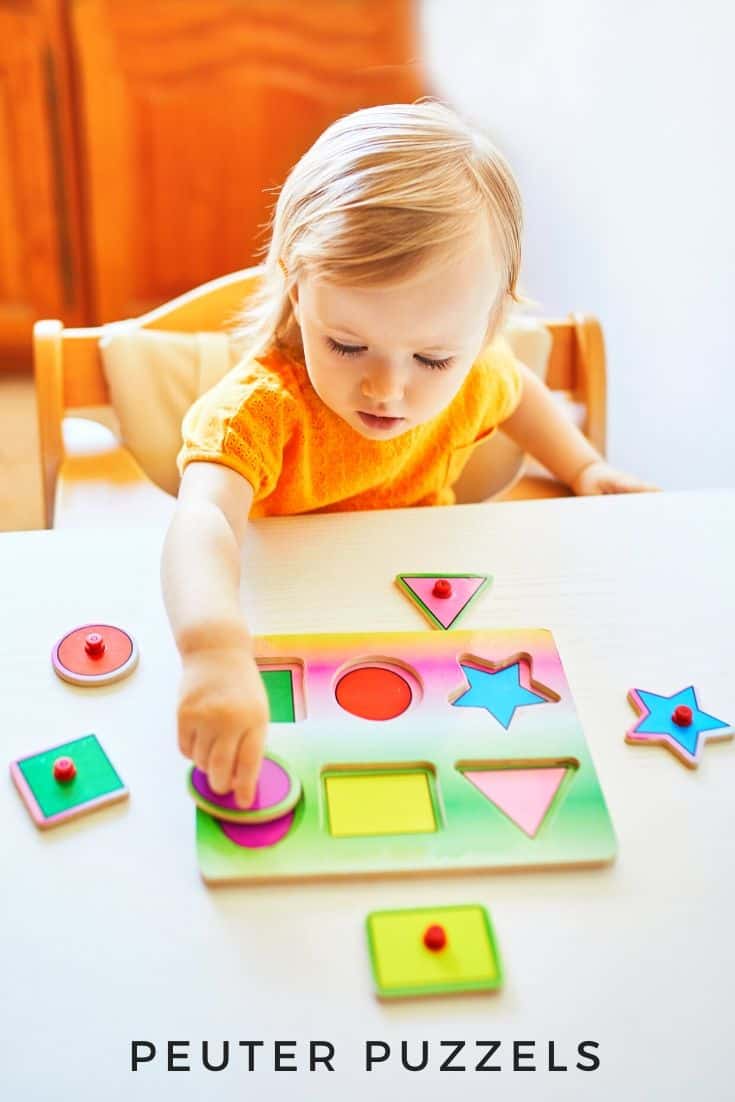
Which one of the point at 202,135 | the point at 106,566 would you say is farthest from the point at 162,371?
the point at 202,135

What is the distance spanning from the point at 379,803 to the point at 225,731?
0.30ft

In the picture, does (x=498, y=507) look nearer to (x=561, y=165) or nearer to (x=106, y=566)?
(x=106, y=566)

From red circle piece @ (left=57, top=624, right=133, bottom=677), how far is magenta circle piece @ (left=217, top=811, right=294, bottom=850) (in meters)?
0.14

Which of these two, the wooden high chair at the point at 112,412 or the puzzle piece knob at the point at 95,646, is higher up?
the wooden high chair at the point at 112,412

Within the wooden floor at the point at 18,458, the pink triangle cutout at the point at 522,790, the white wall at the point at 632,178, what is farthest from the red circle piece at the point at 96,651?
the wooden floor at the point at 18,458

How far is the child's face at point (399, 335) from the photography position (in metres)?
0.66

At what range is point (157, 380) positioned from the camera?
971 millimetres

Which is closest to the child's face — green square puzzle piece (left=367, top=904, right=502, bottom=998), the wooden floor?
green square puzzle piece (left=367, top=904, right=502, bottom=998)

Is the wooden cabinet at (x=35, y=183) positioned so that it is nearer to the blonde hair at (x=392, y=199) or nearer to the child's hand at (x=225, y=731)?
the blonde hair at (x=392, y=199)

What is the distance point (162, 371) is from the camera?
0.97 meters

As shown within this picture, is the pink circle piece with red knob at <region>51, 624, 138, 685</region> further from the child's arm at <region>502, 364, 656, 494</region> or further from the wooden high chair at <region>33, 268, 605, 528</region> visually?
the child's arm at <region>502, 364, 656, 494</region>

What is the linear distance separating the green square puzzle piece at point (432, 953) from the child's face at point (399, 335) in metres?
0.34

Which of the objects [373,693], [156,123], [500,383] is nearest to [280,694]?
[373,693]

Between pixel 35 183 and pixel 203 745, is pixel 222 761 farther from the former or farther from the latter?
pixel 35 183
